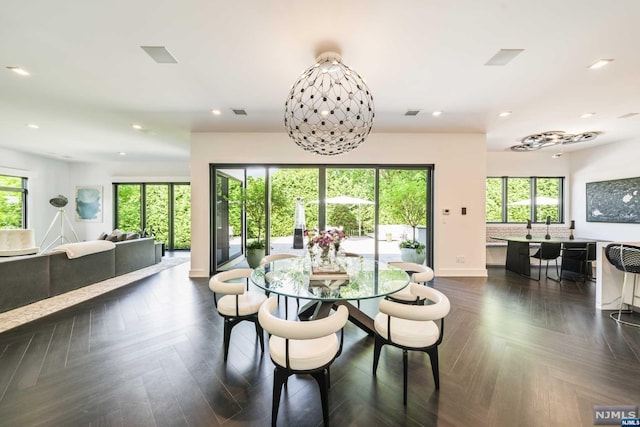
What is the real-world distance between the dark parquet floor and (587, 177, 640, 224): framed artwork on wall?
146 inches

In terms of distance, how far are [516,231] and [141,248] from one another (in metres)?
8.99

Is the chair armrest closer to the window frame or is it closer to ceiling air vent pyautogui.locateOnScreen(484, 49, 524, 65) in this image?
ceiling air vent pyautogui.locateOnScreen(484, 49, 524, 65)

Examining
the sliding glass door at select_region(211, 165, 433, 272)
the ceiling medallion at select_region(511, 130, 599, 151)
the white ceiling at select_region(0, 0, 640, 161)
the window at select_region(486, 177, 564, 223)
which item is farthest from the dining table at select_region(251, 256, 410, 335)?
the window at select_region(486, 177, 564, 223)

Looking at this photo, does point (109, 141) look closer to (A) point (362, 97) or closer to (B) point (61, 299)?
(B) point (61, 299)

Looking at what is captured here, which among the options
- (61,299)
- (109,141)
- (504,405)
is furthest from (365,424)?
(109,141)

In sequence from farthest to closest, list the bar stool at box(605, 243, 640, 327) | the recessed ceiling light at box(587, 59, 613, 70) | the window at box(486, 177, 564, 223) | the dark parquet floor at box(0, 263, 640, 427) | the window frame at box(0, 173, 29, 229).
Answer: the window frame at box(0, 173, 29, 229) → the window at box(486, 177, 564, 223) → the bar stool at box(605, 243, 640, 327) → the recessed ceiling light at box(587, 59, 613, 70) → the dark parquet floor at box(0, 263, 640, 427)

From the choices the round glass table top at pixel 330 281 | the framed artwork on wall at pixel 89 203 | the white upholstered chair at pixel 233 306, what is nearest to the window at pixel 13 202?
the framed artwork on wall at pixel 89 203

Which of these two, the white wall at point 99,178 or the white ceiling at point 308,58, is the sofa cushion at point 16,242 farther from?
the white wall at point 99,178

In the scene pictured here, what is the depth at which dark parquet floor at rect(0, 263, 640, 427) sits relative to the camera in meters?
1.73

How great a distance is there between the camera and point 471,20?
2.09m

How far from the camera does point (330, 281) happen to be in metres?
2.25

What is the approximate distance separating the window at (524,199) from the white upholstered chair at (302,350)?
6.71 meters

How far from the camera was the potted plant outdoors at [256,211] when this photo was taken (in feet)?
17.9

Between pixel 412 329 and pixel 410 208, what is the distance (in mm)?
3928
